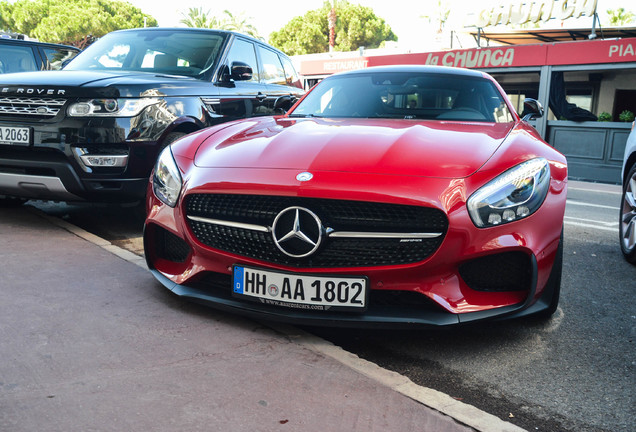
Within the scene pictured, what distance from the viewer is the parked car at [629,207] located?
16.1 feet

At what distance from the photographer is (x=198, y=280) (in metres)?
3.15

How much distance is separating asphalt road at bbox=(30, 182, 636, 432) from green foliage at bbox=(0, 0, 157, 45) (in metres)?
57.2

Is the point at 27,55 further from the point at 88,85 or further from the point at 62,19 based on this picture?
the point at 62,19

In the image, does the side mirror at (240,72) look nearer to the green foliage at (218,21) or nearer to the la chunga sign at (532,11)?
the la chunga sign at (532,11)

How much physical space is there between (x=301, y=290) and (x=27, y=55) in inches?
295

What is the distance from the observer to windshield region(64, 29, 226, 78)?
5.79 meters

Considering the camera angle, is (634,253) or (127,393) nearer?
(127,393)

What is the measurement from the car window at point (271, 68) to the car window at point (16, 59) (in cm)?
364

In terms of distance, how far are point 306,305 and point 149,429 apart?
959mm

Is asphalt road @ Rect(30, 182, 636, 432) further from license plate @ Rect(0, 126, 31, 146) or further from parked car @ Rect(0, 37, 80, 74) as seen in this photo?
parked car @ Rect(0, 37, 80, 74)

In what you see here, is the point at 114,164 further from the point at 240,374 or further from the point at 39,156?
the point at 240,374

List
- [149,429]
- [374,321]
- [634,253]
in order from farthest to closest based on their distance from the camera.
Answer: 1. [634,253]
2. [374,321]
3. [149,429]

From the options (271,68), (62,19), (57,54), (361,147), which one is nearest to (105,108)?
(361,147)

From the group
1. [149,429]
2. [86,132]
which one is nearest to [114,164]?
[86,132]
